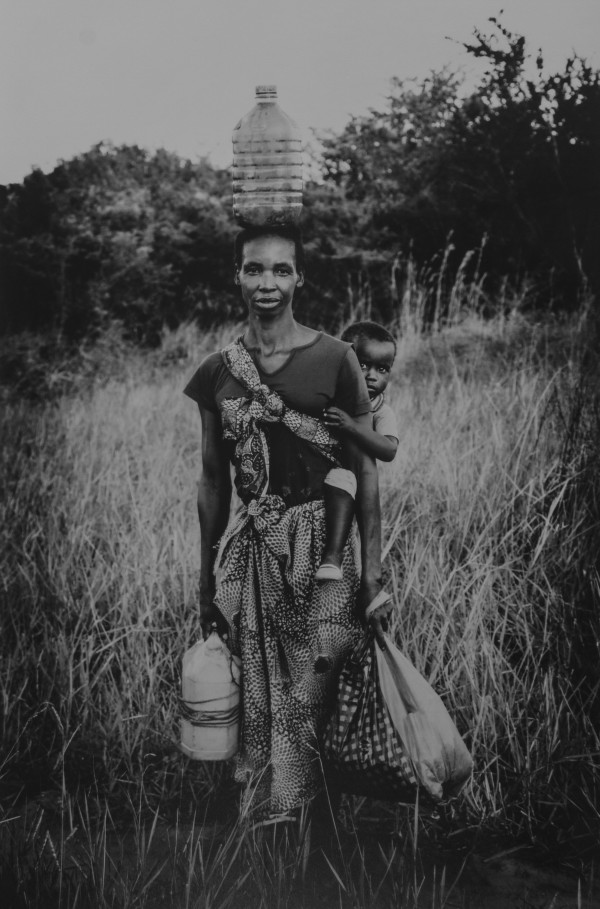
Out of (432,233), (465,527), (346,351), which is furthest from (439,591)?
(432,233)

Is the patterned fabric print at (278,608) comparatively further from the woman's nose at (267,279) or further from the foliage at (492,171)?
the foliage at (492,171)

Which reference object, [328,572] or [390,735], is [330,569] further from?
[390,735]

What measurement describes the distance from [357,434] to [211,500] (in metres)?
0.49

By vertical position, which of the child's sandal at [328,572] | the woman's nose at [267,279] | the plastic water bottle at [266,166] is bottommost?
the child's sandal at [328,572]

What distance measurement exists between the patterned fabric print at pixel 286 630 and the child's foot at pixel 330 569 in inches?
2.8

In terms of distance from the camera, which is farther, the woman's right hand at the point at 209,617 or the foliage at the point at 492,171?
the foliage at the point at 492,171

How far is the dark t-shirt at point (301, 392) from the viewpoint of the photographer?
2.23m

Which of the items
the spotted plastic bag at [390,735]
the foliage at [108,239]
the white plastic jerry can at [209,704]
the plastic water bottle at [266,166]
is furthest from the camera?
the foliage at [108,239]

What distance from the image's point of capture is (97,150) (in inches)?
255

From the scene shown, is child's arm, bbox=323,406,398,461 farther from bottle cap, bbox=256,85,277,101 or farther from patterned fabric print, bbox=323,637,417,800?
bottle cap, bbox=256,85,277,101

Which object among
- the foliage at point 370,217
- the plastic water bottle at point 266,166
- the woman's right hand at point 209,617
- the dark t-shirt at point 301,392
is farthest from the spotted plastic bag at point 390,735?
the foliage at point 370,217

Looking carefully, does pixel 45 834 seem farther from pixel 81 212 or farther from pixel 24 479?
pixel 81 212

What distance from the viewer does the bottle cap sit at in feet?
7.26

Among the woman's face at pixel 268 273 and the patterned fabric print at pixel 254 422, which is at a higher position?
the woman's face at pixel 268 273
